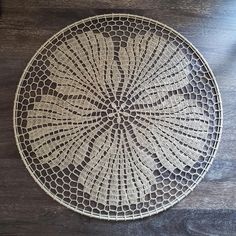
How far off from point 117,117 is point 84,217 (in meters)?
0.27

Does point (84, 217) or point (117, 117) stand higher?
point (117, 117)

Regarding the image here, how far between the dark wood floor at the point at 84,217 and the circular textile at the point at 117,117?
0.08 feet

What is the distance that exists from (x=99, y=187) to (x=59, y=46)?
15.3 inches

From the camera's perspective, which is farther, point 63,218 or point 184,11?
point 184,11

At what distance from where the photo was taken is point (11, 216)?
982mm

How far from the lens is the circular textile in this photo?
1000mm

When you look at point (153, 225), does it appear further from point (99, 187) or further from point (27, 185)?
point (27, 185)

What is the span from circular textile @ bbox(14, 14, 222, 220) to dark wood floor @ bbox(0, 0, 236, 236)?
0.08ft

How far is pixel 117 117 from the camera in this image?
1032 mm

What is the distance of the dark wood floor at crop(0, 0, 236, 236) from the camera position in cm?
99

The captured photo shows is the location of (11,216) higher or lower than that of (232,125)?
lower

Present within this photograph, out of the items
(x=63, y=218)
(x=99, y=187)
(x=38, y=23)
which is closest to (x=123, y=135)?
(x=99, y=187)

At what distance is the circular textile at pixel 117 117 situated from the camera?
100cm

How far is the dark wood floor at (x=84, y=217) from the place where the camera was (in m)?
0.99
